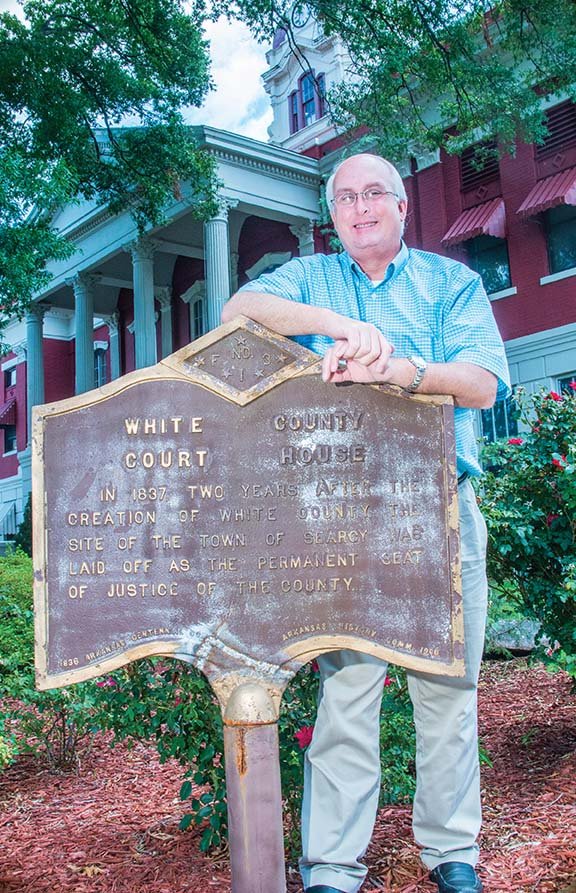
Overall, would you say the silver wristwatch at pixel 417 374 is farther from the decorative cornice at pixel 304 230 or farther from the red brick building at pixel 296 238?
the decorative cornice at pixel 304 230

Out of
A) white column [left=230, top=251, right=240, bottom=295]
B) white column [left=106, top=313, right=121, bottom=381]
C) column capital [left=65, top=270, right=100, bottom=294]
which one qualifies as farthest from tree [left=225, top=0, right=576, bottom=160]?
white column [left=106, top=313, right=121, bottom=381]

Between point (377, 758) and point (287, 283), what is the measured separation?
1.59 m

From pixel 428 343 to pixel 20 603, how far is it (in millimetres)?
5903

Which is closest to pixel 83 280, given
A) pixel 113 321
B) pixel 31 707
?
pixel 113 321

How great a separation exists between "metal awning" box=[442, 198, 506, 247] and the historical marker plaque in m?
15.8

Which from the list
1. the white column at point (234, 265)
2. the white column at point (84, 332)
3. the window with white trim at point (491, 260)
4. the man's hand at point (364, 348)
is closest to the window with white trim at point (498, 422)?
the window with white trim at point (491, 260)

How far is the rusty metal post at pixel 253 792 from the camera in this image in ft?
7.70

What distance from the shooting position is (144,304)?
22484 millimetres

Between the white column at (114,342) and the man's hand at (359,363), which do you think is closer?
the man's hand at (359,363)

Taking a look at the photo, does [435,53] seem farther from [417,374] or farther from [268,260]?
[268,260]

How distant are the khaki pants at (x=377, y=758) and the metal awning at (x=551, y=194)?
1429cm

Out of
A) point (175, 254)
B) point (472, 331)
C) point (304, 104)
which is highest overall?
point (304, 104)

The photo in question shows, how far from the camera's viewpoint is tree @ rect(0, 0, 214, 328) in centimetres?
1246

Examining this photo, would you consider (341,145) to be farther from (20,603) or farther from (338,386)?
(338,386)
